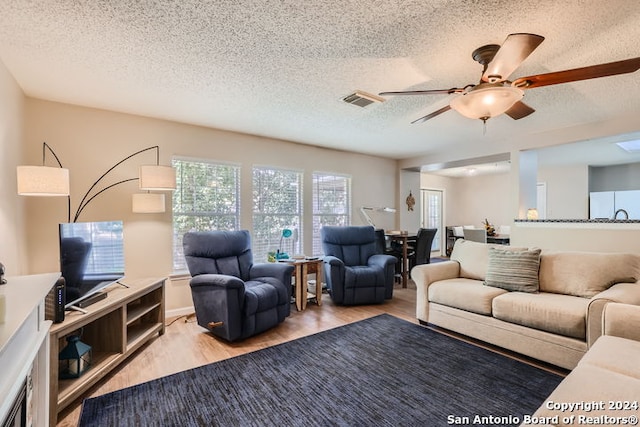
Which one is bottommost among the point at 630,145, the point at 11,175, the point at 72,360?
the point at 72,360

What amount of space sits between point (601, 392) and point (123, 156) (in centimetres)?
421

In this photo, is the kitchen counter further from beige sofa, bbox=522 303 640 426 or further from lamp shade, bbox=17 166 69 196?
lamp shade, bbox=17 166 69 196

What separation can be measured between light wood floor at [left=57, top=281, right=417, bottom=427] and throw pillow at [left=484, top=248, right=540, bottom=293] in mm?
1033

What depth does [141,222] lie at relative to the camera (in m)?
3.52

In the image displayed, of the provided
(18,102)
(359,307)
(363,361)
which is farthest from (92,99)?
(359,307)

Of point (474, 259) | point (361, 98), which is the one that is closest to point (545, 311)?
point (474, 259)

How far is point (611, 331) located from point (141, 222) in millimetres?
4244

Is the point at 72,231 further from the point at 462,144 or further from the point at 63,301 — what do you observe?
the point at 462,144

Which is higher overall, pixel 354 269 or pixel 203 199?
pixel 203 199

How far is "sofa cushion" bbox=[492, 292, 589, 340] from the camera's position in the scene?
2.27 m

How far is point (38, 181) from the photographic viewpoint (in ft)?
7.11

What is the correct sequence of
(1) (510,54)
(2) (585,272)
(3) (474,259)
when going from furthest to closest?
(3) (474,259) < (2) (585,272) < (1) (510,54)

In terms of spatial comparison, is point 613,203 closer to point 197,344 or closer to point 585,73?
point 585,73

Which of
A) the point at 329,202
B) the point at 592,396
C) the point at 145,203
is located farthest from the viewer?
the point at 329,202
